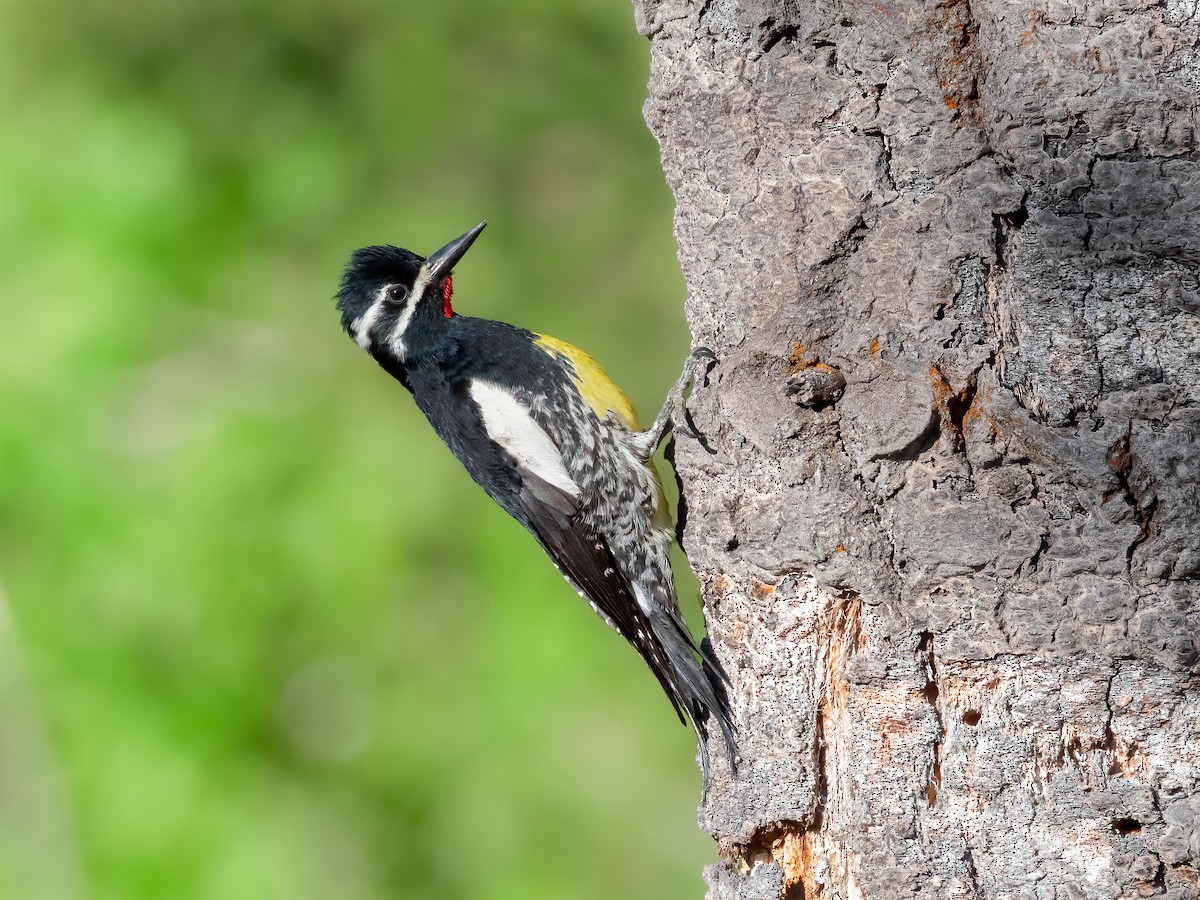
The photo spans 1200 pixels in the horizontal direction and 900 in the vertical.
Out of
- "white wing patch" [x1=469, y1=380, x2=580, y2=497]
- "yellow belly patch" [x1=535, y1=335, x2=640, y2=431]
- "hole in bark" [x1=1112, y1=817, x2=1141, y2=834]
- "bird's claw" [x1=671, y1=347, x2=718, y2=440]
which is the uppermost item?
"yellow belly patch" [x1=535, y1=335, x2=640, y2=431]

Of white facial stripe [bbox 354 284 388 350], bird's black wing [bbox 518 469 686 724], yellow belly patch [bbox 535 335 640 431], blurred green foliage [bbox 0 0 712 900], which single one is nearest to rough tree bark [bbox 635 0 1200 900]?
bird's black wing [bbox 518 469 686 724]

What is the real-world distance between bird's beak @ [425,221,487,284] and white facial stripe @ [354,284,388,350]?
152 mm

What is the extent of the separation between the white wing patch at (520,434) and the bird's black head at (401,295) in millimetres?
268

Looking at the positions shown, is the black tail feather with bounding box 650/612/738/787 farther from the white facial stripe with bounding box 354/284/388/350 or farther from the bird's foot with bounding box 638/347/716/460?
the white facial stripe with bounding box 354/284/388/350

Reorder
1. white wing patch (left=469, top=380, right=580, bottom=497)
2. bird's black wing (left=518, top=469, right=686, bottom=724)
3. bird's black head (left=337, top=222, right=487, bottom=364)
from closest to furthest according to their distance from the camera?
bird's black wing (left=518, top=469, right=686, bottom=724) → white wing patch (left=469, top=380, right=580, bottom=497) → bird's black head (left=337, top=222, right=487, bottom=364)

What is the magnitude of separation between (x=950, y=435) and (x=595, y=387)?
1539 millimetres

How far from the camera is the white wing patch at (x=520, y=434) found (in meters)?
3.27

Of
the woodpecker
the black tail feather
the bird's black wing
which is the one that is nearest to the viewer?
the black tail feather

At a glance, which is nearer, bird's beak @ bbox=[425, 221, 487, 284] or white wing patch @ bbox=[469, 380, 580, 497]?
white wing patch @ bbox=[469, 380, 580, 497]

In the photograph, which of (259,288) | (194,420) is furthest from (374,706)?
(259,288)

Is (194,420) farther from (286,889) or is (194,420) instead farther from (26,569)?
(286,889)

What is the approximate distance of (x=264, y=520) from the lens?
13.9 ft

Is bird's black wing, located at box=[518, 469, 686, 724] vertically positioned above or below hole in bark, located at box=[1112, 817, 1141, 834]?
above

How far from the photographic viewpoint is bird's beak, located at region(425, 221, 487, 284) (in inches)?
137
